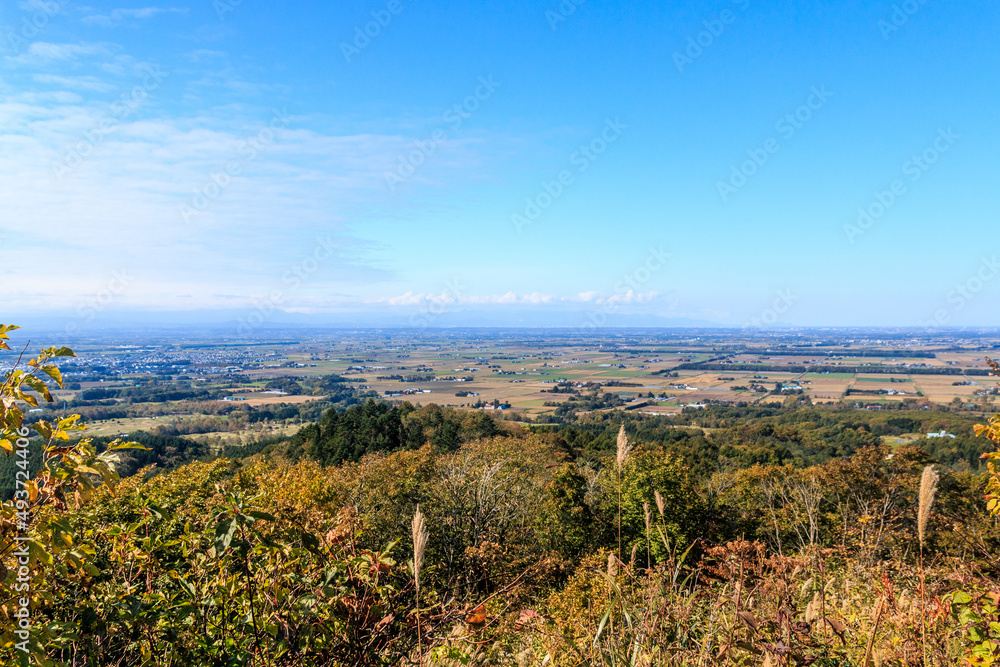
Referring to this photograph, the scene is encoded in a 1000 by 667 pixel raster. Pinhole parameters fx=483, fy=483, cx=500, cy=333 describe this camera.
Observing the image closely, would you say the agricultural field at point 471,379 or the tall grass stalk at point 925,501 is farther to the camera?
the agricultural field at point 471,379

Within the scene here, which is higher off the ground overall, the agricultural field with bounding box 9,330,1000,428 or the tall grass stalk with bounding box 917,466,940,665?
the tall grass stalk with bounding box 917,466,940,665

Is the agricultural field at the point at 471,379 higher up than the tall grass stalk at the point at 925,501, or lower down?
lower down

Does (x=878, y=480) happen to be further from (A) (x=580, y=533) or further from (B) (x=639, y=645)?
(B) (x=639, y=645)

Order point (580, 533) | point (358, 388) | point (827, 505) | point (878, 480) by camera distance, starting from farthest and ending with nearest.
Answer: point (358, 388) < point (827, 505) < point (878, 480) < point (580, 533)

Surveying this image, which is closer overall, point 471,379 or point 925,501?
point 925,501

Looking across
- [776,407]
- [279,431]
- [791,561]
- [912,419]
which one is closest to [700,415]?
[776,407]

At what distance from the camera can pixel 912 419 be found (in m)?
65.0

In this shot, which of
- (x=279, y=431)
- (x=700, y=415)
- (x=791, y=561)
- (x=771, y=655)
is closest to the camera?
(x=771, y=655)

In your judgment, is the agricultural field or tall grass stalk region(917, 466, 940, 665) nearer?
tall grass stalk region(917, 466, 940, 665)

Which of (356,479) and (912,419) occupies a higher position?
(356,479)

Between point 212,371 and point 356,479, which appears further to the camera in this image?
point 212,371

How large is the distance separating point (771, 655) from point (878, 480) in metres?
27.3

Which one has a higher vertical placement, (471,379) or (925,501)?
(925,501)

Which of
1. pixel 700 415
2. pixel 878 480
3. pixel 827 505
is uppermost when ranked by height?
pixel 878 480
